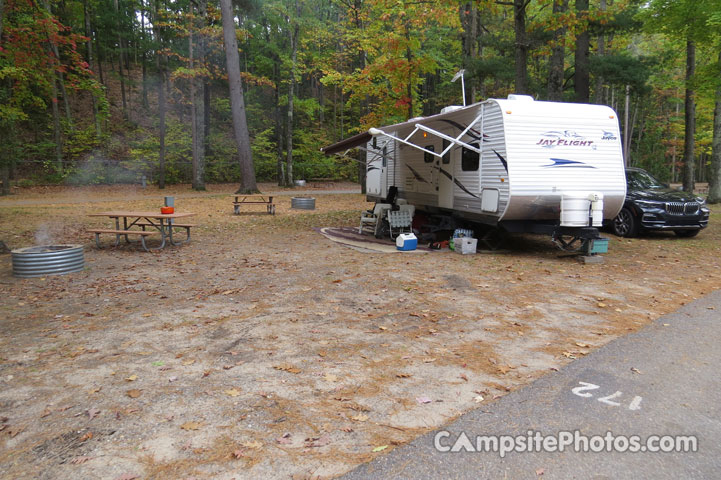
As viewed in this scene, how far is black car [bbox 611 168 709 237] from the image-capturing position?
10.9 m

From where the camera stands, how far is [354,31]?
19672 millimetres

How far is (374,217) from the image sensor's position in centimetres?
1185

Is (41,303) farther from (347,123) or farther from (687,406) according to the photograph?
(347,123)

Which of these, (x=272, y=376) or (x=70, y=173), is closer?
(x=272, y=376)

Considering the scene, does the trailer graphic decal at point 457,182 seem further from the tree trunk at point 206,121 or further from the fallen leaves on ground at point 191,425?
the tree trunk at point 206,121

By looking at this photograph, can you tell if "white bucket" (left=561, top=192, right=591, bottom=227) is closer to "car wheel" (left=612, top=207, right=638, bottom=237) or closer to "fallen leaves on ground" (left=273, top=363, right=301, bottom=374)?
"car wheel" (left=612, top=207, right=638, bottom=237)

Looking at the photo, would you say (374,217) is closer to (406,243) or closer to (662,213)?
(406,243)

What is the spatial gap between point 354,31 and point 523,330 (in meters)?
18.0

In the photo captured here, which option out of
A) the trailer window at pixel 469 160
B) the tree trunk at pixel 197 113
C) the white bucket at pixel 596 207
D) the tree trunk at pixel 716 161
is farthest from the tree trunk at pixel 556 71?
the tree trunk at pixel 197 113

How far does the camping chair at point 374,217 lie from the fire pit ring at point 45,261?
6.25m

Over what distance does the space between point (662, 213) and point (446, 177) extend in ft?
17.3

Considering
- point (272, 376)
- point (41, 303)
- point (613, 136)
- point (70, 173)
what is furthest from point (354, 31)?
point (272, 376)

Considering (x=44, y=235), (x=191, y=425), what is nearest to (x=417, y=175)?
(x=44, y=235)

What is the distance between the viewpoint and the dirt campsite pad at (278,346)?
2.69 meters
